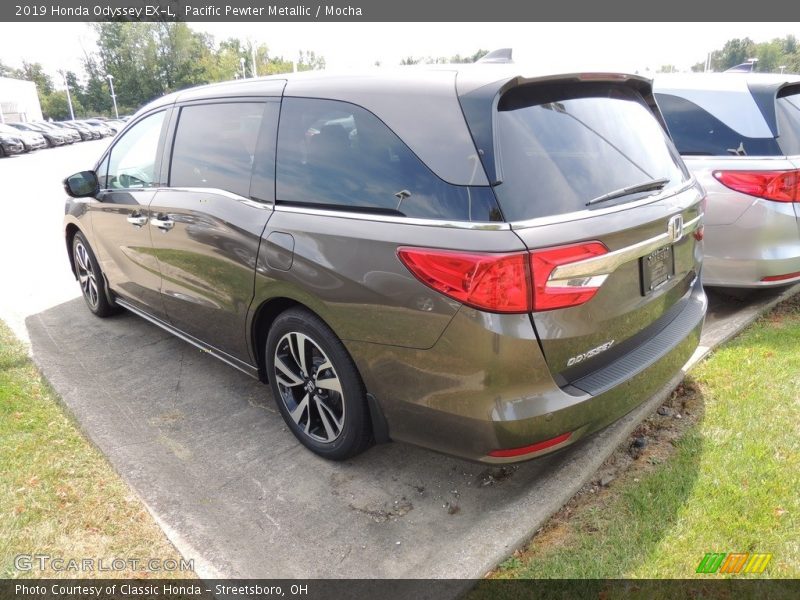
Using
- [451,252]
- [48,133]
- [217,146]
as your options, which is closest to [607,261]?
[451,252]

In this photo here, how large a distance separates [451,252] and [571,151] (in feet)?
2.37

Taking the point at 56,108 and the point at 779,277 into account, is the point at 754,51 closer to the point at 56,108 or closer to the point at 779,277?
the point at 56,108

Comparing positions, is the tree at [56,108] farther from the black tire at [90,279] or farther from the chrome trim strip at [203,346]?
the chrome trim strip at [203,346]

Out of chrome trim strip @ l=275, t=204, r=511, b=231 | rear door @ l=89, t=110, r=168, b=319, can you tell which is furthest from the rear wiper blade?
rear door @ l=89, t=110, r=168, b=319

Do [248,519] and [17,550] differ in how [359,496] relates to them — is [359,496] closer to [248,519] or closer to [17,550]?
[248,519]

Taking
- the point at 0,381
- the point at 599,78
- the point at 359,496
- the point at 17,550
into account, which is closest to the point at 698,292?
the point at 599,78

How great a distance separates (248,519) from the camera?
2693mm

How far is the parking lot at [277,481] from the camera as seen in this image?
246cm

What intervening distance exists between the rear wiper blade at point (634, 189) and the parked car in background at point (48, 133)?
136 feet

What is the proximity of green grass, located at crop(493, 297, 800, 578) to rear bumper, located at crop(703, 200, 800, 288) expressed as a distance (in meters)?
1.15

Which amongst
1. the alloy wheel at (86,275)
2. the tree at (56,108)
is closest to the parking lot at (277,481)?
the alloy wheel at (86,275)

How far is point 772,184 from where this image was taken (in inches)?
161

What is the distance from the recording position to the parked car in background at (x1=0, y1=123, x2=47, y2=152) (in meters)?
30.5

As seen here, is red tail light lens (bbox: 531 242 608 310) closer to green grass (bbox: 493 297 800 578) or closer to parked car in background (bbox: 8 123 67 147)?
green grass (bbox: 493 297 800 578)
